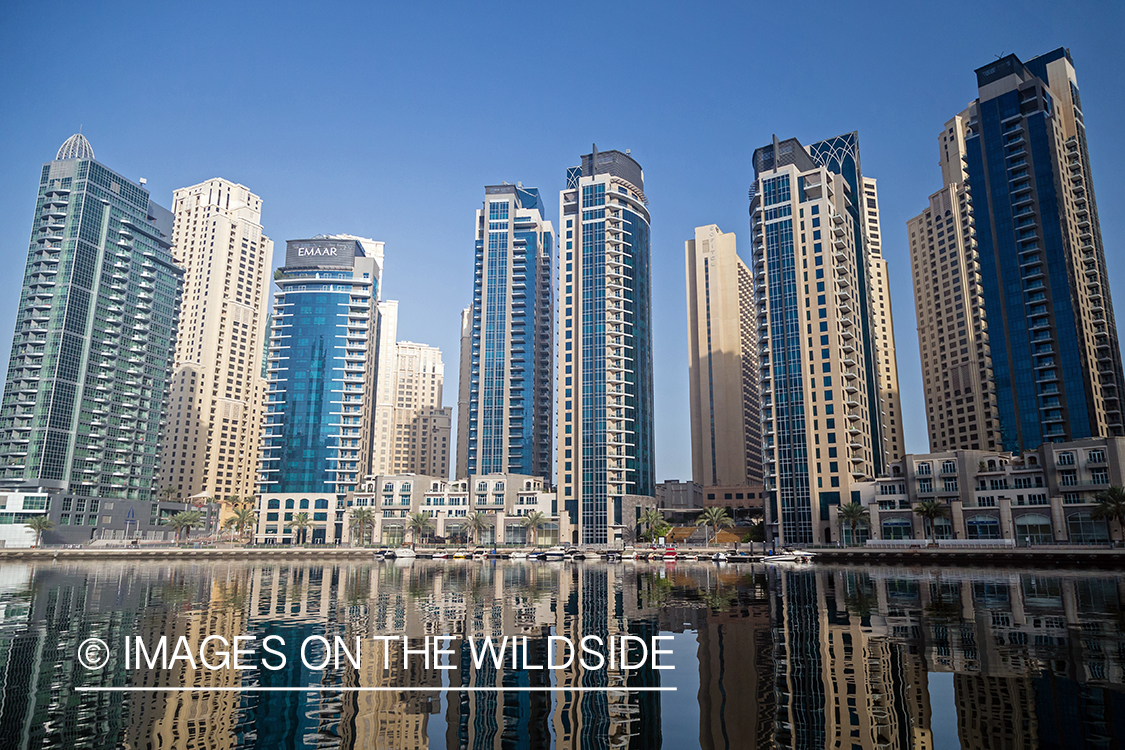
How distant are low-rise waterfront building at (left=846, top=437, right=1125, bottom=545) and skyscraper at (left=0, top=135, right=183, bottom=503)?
174527mm

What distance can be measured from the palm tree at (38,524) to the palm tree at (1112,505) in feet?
644

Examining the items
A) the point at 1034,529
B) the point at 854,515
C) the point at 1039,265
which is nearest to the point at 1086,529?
the point at 1034,529

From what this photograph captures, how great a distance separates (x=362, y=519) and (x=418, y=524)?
13104 millimetres

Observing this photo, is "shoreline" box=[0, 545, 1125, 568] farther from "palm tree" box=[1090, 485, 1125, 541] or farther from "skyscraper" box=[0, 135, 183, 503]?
"skyscraper" box=[0, 135, 183, 503]

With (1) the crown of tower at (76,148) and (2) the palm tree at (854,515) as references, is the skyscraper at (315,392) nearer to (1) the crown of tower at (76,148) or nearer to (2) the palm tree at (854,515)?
(1) the crown of tower at (76,148)

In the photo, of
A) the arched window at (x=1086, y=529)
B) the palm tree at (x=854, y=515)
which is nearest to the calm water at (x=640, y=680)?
the arched window at (x=1086, y=529)

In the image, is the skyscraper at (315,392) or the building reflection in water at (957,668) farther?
the skyscraper at (315,392)

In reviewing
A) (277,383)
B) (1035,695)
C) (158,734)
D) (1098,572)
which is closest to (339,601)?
(158,734)

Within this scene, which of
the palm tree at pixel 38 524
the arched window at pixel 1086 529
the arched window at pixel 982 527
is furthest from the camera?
the palm tree at pixel 38 524

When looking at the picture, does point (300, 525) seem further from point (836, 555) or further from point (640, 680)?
point (640, 680)

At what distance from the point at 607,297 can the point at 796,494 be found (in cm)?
6645

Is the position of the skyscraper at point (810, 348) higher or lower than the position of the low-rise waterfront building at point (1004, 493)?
higher

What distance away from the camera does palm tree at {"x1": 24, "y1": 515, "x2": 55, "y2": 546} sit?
501 ft

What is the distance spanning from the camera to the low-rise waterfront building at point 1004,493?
360ft
